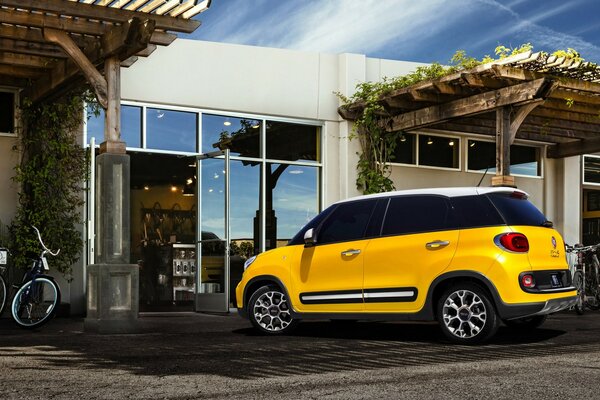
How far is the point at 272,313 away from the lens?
998 cm

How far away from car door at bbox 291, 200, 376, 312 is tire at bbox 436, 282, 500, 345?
1044mm

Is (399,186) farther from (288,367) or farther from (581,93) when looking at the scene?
(288,367)

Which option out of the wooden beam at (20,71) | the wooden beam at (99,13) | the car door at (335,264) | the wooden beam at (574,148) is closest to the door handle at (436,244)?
the car door at (335,264)

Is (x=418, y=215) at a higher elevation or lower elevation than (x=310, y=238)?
higher

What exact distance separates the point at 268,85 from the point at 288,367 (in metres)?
9.43

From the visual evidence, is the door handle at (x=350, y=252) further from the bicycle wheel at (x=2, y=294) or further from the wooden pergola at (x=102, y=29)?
the bicycle wheel at (x=2, y=294)

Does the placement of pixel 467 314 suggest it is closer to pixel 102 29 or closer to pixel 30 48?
pixel 102 29

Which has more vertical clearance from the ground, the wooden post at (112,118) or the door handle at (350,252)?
the wooden post at (112,118)

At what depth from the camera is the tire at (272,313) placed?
995 centimetres

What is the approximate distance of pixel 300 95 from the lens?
15875mm

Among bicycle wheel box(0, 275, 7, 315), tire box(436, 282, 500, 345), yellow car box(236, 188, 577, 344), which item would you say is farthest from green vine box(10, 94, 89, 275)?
tire box(436, 282, 500, 345)

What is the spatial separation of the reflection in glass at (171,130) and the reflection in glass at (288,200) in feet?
5.38

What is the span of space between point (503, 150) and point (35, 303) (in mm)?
7160

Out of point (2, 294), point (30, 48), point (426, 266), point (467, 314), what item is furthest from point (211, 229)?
point (467, 314)
